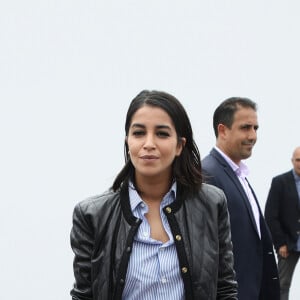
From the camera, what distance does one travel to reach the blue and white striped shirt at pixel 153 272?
2.15 metres

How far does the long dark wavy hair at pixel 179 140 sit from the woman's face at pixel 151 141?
0.07 feet

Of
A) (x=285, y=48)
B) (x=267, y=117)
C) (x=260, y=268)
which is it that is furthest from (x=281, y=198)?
(x=260, y=268)

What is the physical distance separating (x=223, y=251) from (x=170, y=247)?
0.69ft

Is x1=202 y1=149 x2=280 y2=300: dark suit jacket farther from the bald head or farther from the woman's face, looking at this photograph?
the bald head

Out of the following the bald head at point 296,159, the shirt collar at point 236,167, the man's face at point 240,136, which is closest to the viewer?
the shirt collar at point 236,167

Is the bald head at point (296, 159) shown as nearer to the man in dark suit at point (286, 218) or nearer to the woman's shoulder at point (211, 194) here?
the man in dark suit at point (286, 218)

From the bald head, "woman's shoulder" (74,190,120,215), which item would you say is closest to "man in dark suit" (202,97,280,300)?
"woman's shoulder" (74,190,120,215)

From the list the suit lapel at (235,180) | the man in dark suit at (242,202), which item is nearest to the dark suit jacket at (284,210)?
the man in dark suit at (242,202)

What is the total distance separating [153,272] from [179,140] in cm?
40

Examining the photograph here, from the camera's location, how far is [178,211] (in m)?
2.24

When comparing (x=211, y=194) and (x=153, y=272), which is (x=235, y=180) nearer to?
(x=211, y=194)

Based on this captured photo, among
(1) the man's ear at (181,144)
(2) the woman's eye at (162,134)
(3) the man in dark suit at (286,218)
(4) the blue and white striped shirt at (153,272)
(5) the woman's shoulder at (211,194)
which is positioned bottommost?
(3) the man in dark suit at (286,218)

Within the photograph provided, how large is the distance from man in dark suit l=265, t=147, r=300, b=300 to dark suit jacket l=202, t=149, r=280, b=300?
2512 millimetres

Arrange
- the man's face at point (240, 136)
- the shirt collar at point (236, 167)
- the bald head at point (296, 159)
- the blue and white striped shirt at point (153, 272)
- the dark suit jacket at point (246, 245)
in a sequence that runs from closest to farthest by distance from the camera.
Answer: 1. the blue and white striped shirt at point (153, 272)
2. the dark suit jacket at point (246, 245)
3. the shirt collar at point (236, 167)
4. the man's face at point (240, 136)
5. the bald head at point (296, 159)
